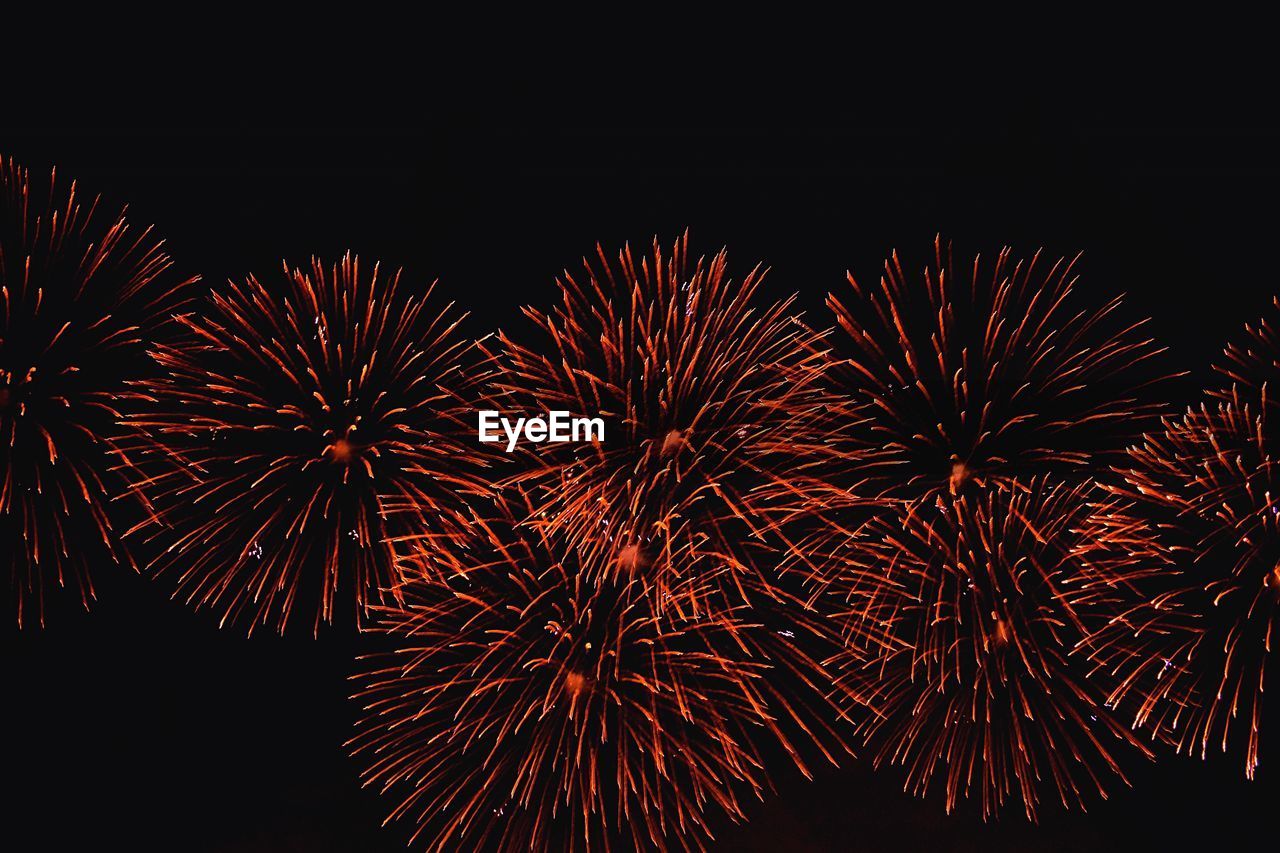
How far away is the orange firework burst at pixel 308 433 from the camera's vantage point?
4926 mm

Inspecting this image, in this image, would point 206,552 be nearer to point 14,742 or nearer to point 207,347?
point 207,347

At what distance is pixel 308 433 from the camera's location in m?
5.12

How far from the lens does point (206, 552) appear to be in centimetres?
491

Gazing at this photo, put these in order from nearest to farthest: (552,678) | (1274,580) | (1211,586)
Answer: (1211,586), (1274,580), (552,678)

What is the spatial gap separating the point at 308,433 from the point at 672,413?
2103 millimetres

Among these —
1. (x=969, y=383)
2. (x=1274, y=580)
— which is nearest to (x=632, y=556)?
(x=969, y=383)

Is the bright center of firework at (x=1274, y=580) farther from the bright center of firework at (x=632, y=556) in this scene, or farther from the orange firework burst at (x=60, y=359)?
the orange firework burst at (x=60, y=359)

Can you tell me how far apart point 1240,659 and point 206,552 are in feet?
18.7

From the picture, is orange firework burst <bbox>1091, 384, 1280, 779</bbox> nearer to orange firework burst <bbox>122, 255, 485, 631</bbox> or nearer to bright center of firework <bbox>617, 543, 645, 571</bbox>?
bright center of firework <bbox>617, 543, 645, 571</bbox>

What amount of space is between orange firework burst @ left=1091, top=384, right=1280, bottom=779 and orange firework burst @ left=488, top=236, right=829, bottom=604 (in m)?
1.85

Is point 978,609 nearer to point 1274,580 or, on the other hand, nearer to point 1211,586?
point 1211,586

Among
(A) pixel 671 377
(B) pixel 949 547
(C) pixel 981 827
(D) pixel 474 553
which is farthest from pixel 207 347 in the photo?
(C) pixel 981 827

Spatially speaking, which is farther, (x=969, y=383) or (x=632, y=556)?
(x=969, y=383)

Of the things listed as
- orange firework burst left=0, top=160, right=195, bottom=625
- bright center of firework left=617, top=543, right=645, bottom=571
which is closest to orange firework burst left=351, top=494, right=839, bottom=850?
bright center of firework left=617, top=543, right=645, bottom=571
